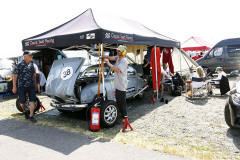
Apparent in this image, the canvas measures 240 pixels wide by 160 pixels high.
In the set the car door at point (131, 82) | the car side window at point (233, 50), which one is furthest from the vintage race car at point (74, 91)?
the car side window at point (233, 50)

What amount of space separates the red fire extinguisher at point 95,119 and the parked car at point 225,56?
10615 millimetres

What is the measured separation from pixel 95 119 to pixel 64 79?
4.76ft

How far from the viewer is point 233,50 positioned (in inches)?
524

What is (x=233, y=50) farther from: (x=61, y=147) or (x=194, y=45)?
(x=61, y=147)

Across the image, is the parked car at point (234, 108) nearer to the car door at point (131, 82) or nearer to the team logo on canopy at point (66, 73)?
the car door at point (131, 82)

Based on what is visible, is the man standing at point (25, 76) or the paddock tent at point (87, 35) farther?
the man standing at point (25, 76)

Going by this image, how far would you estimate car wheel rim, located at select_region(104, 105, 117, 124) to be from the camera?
4.85 meters

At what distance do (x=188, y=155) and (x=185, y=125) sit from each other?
5.35 feet

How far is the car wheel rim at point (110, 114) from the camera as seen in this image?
485 centimetres

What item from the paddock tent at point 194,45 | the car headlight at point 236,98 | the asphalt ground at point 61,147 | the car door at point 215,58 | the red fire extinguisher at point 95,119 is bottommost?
the asphalt ground at point 61,147

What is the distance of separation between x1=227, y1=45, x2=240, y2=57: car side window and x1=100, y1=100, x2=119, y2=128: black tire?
11.5 m

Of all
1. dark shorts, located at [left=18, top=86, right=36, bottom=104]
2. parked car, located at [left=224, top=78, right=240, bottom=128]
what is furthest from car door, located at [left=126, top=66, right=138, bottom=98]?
parked car, located at [left=224, top=78, right=240, bottom=128]

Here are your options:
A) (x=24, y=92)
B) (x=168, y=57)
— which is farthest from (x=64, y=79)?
(x=168, y=57)

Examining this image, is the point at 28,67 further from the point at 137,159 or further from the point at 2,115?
the point at 137,159
